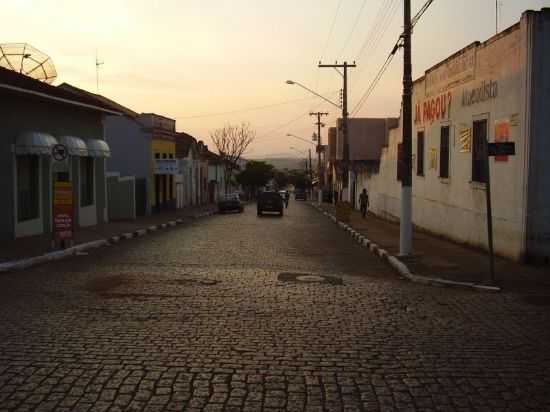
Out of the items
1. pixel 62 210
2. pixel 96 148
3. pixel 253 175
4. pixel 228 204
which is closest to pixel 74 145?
pixel 96 148

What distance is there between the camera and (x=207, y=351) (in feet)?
22.9

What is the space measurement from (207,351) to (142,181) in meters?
30.9

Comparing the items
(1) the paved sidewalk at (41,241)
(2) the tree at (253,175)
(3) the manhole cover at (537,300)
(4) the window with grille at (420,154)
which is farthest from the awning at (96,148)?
(2) the tree at (253,175)

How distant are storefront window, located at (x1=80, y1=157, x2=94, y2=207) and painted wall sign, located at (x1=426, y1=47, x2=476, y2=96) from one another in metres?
12.6

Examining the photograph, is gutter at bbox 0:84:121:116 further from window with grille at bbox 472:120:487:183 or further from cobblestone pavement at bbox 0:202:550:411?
window with grille at bbox 472:120:487:183

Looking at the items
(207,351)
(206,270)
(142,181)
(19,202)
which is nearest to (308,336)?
(207,351)

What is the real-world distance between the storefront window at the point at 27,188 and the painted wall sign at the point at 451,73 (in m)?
12.4

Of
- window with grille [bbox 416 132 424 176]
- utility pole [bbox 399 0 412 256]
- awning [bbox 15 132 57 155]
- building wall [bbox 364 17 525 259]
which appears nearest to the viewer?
building wall [bbox 364 17 525 259]

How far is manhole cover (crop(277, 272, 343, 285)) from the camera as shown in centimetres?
1230

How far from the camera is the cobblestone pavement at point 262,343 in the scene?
5.56 meters

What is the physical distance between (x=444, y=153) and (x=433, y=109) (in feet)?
6.16

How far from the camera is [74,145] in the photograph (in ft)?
75.9

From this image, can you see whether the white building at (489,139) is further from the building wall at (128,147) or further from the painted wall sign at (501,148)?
the building wall at (128,147)

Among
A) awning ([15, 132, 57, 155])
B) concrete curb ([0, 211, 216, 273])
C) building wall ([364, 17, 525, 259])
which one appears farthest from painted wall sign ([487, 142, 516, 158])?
awning ([15, 132, 57, 155])
